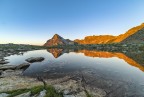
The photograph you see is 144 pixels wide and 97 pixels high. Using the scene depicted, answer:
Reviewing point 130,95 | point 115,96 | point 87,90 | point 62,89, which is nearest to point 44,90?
point 62,89

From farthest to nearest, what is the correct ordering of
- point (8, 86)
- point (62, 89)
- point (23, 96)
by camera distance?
point (8, 86) → point (62, 89) → point (23, 96)

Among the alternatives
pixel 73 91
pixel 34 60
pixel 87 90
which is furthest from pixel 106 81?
pixel 34 60

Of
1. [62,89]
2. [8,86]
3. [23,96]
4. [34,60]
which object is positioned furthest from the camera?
[34,60]

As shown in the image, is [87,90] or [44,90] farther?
[87,90]

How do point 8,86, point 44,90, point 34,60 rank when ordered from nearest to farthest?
1. point 44,90
2. point 8,86
3. point 34,60

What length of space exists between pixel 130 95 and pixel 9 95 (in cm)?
1946

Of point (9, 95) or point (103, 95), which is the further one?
point (103, 95)

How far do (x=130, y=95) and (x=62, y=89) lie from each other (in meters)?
11.5

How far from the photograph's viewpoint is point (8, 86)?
31125 mm

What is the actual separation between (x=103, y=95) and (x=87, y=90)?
3247mm

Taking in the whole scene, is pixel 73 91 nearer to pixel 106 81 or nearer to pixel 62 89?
pixel 62 89

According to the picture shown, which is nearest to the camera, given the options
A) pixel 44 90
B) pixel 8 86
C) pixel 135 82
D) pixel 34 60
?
pixel 44 90

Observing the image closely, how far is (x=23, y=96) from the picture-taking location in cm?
2361

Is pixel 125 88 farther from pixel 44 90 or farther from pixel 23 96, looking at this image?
pixel 23 96
